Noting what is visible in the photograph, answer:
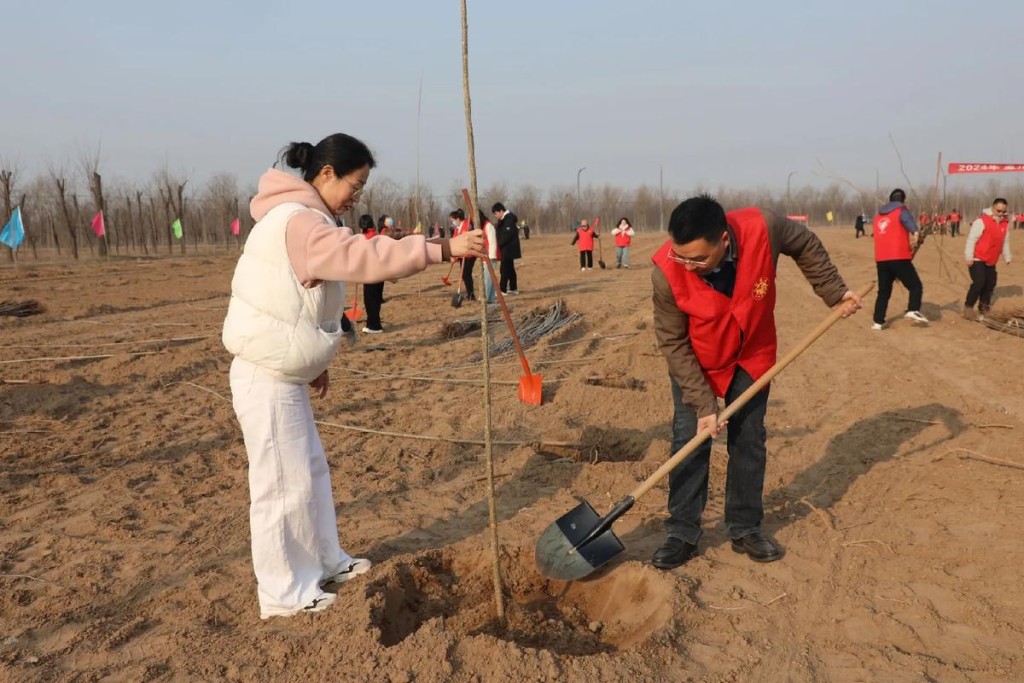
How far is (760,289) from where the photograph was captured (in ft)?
10.7

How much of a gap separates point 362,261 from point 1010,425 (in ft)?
16.1

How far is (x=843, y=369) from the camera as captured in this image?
24.9 ft

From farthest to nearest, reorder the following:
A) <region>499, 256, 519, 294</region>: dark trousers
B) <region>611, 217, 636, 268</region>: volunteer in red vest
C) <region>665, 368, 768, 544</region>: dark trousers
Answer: <region>611, 217, 636, 268</region>: volunteer in red vest, <region>499, 256, 519, 294</region>: dark trousers, <region>665, 368, 768, 544</region>: dark trousers

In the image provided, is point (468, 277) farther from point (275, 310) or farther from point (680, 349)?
point (275, 310)

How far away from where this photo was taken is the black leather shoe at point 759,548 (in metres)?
3.51

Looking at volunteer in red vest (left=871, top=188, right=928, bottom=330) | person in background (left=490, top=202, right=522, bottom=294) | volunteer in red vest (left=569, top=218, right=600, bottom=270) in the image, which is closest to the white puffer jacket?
volunteer in red vest (left=871, top=188, right=928, bottom=330)

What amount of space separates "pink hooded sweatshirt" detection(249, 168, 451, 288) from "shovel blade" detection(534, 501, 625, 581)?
1465 millimetres

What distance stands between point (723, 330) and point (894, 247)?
726 cm

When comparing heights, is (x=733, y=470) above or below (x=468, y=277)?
below

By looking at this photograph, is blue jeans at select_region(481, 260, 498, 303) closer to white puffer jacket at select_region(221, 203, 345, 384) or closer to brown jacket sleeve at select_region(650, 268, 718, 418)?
white puffer jacket at select_region(221, 203, 345, 384)

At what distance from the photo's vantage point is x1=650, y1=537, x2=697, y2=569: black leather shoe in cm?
346

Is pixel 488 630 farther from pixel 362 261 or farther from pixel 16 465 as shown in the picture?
pixel 16 465

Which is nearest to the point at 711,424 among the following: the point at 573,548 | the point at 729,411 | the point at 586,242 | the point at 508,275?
the point at 729,411

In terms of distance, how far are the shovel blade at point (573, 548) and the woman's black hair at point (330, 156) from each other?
1797 millimetres
